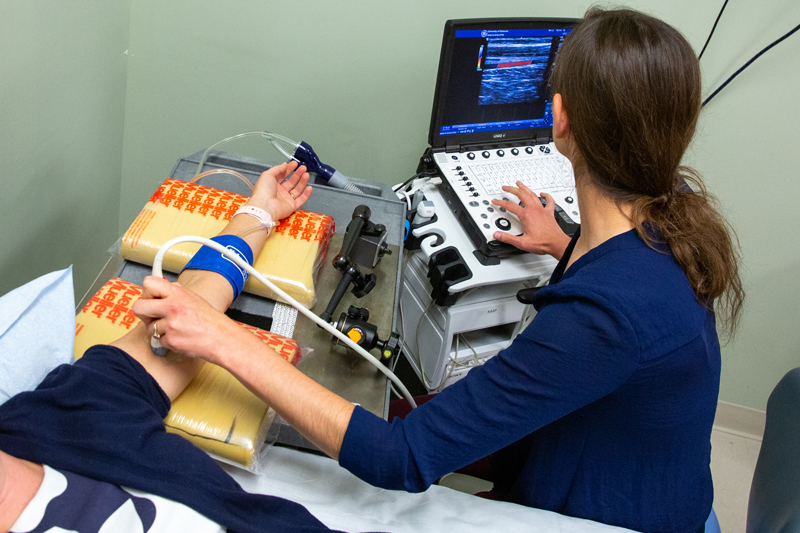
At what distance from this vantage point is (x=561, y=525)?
2.90ft

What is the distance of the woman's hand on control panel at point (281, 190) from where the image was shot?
1126 mm

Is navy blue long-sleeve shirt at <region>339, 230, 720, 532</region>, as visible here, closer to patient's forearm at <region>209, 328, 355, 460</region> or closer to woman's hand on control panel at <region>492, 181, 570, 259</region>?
patient's forearm at <region>209, 328, 355, 460</region>

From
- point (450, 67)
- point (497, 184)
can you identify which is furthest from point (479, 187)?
point (450, 67)

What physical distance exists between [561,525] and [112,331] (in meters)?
0.81

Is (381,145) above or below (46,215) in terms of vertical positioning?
above

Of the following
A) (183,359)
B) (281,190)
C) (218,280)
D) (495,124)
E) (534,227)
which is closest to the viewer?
(183,359)

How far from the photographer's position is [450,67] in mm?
1334

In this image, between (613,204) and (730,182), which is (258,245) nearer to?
(613,204)

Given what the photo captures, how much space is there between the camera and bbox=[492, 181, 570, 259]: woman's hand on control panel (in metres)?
1.28

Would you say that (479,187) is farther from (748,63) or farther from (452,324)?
(748,63)

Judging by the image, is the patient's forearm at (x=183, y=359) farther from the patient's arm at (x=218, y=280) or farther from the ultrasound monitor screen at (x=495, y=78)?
the ultrasound monitor screen at (x=495, y=78)

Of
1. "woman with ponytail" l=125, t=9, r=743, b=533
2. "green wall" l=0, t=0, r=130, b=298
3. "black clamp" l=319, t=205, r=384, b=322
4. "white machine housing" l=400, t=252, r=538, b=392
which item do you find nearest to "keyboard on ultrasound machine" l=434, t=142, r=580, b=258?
"white machine housing" l=400, t=252, r=538, b=392

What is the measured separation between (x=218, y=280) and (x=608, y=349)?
2.11 feet

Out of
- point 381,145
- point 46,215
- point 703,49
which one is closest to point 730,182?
point 703,49
